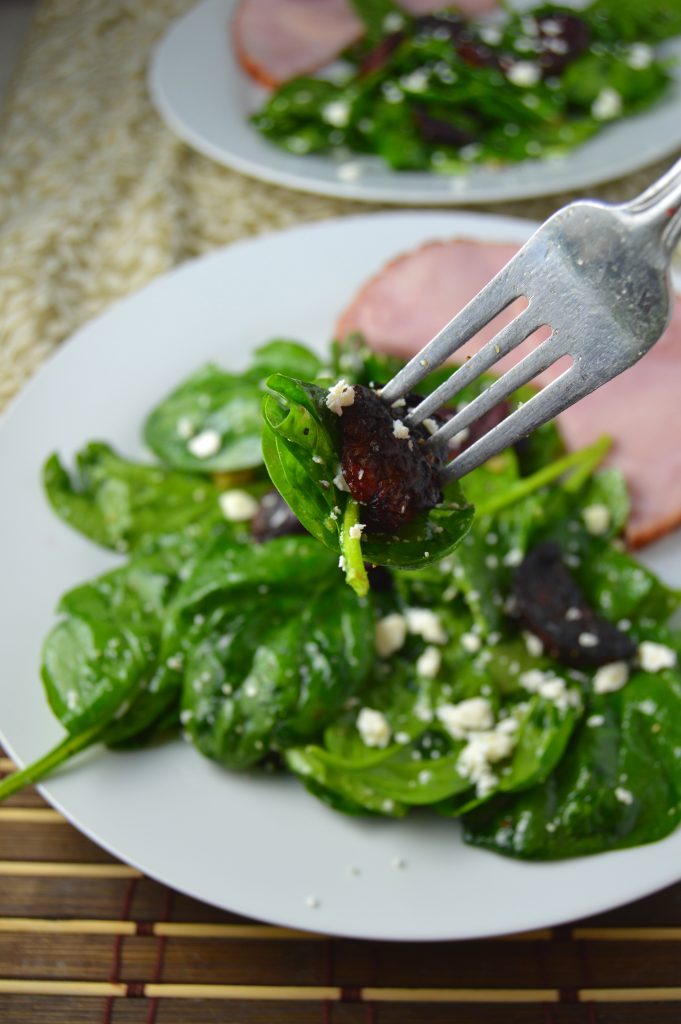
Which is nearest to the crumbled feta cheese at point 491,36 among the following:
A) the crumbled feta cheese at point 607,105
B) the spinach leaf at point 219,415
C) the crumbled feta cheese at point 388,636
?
the crumbled feta cheese at point 607,105

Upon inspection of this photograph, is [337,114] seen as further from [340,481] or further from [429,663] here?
[340,481]

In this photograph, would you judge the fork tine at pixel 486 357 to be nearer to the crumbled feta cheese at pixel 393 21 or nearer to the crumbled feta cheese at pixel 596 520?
the crumbled feta cheese at pixel 596 520

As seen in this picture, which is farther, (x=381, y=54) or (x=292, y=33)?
(x=292, y=33)

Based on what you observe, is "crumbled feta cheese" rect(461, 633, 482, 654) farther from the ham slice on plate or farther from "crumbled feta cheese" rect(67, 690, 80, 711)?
"crumbled feta cheese" rect(67, 690, 80, 711)

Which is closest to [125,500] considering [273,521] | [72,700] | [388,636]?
[273,521]

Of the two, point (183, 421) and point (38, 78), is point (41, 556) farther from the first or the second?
point (38, 78)

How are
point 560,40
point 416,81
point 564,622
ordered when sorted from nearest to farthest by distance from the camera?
1. point 564,622
2. point 416,81
3. point 560,40

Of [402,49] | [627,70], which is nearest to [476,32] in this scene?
[402,49]
